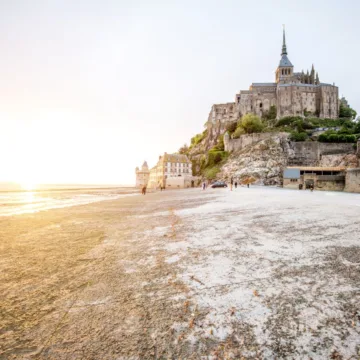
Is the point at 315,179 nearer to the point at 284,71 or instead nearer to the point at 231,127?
the point at 231,127

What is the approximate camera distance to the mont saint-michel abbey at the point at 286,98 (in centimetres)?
6962

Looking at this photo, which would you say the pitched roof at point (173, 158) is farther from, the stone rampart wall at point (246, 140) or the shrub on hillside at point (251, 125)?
the shrub on hillside at point (251, 125)

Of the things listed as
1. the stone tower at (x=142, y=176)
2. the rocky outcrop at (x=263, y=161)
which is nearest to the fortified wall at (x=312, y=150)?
the rocky outcrop at (x=263, y=161)

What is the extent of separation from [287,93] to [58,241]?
84829mm

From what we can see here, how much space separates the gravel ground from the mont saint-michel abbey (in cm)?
Answer: 7890

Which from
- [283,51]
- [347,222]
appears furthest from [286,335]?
[283,51]

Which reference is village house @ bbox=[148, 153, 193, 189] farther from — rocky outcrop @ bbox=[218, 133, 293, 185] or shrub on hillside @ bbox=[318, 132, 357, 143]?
shrub on hillside @ bbox=[318, 132, 357, 143]

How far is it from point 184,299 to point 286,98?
278 ft

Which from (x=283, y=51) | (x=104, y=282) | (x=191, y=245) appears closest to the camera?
(x=104, y=282)

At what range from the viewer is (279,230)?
5.93 meters

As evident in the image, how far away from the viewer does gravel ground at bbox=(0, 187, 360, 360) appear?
182 centimetres

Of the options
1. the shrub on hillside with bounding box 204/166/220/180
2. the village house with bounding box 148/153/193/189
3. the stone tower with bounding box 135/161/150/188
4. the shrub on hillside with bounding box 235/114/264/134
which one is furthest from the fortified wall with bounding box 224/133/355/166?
the stone tower with bounding box 135/161/150/188

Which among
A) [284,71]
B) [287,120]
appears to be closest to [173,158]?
[287,120]

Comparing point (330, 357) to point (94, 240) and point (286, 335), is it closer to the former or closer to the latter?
point (286, 335)
